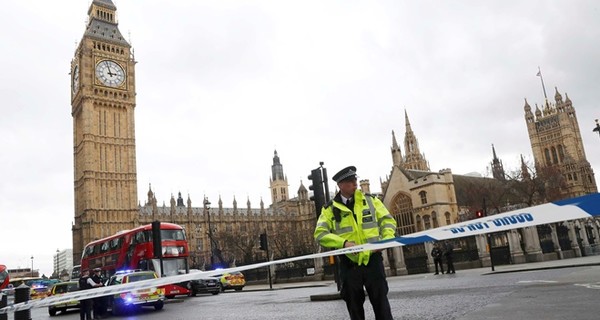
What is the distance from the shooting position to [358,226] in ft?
14.1

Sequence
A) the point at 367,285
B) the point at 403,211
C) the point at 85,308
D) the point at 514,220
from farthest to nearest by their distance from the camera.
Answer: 1. the point at 403,211
2. the point at 85,308
3. the point at 367,285
4. the point at 514,220

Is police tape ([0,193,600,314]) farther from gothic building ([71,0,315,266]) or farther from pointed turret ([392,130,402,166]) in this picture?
pointed turret ([392,130,402,166])

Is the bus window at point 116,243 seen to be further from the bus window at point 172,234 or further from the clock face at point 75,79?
the clock face at point 75,79

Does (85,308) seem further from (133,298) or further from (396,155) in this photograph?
(396,155)

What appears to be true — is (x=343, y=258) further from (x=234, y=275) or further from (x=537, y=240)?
(x=234, y=275)

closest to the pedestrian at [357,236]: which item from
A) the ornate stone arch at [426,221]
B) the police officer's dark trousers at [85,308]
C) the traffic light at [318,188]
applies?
the traffic light at [318,188]

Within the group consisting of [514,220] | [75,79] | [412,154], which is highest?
[75,79]

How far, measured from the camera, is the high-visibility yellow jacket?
4.23 m

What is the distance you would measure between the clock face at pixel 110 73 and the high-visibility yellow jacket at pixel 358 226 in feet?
260

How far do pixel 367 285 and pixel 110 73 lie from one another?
81.2 meters

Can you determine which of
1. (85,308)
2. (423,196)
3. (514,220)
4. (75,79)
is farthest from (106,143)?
(514,220)

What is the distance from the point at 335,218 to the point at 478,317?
330 cm

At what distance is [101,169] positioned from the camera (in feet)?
245

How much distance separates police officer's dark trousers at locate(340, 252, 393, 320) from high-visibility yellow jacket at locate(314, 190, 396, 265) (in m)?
0.09
